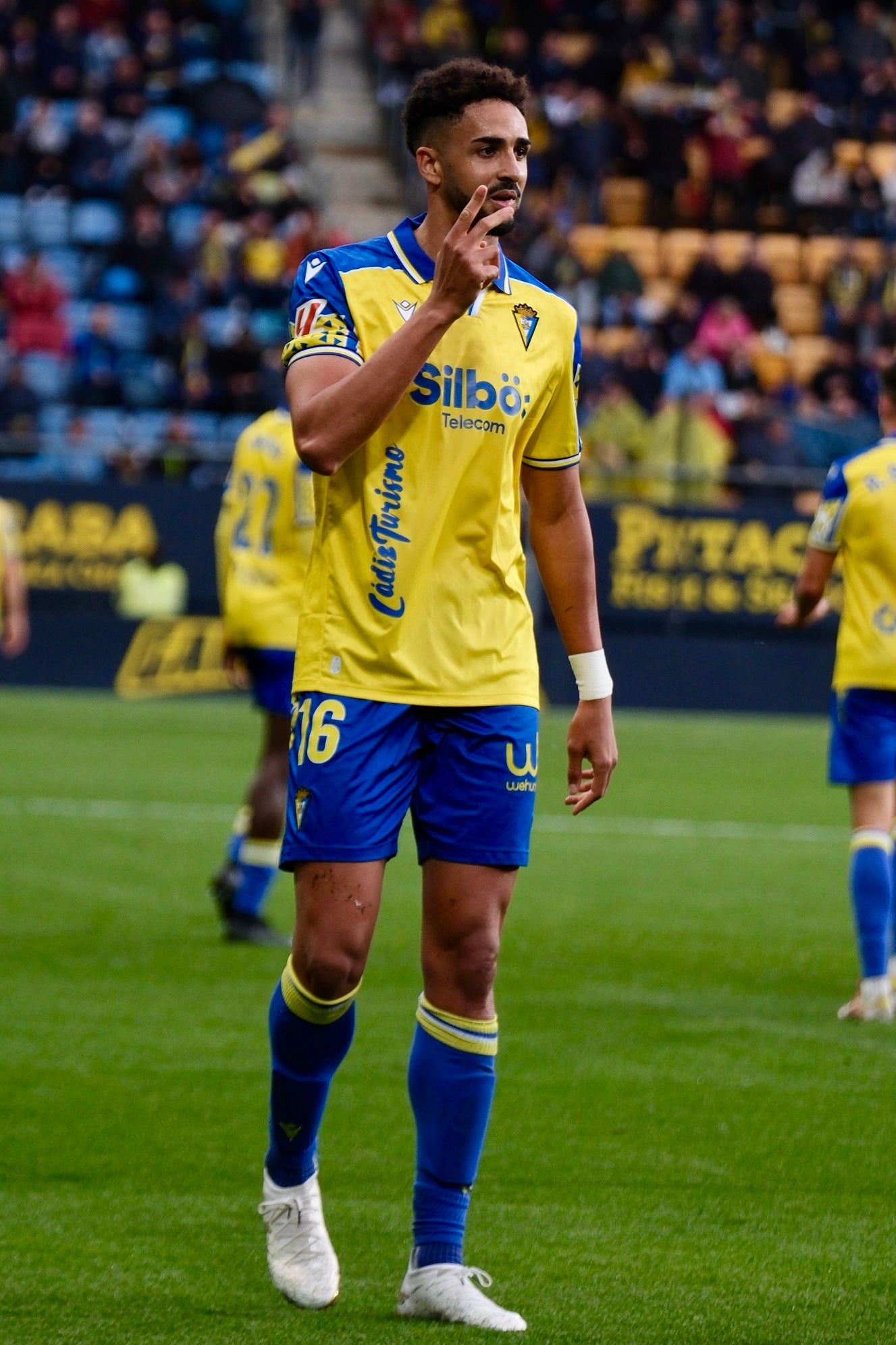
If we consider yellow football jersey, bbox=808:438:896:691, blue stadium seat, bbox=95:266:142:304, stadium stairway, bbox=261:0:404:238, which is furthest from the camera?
stadium stairway, bbox=261:0:404:238

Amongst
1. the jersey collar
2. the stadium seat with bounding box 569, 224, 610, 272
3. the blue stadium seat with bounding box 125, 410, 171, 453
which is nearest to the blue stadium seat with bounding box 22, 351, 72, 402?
the blue stadium seat with bounding box 125, 410, 171, 453

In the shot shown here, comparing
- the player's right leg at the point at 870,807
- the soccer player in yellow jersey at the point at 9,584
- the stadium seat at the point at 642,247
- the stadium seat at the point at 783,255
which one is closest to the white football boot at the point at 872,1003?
the player's right leg at the point at 870,807

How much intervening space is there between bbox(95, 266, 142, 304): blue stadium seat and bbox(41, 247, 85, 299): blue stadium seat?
466 mm

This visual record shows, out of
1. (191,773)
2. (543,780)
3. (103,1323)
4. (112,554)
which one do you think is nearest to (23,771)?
(191,773)

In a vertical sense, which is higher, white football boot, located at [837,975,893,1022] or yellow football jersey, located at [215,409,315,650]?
yellow football jersey, located at [215,409,315,650]

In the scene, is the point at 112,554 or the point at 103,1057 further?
the point at 112,554

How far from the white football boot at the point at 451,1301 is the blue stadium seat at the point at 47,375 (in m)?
19.4

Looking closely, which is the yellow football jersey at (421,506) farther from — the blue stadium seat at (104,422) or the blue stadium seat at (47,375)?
the blue stadium seat at (47,375)

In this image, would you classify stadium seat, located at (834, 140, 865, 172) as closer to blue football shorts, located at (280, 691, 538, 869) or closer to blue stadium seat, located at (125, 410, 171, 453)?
blue stadium seat, located at (125, 410, 171, 453)

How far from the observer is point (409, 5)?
92.0 feet

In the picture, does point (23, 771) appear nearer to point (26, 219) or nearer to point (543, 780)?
point (543, 780)

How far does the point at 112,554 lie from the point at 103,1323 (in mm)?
16742

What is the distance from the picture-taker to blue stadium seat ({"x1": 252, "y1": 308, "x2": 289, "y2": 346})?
76.4 feet

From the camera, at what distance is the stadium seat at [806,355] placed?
82.3 ft
